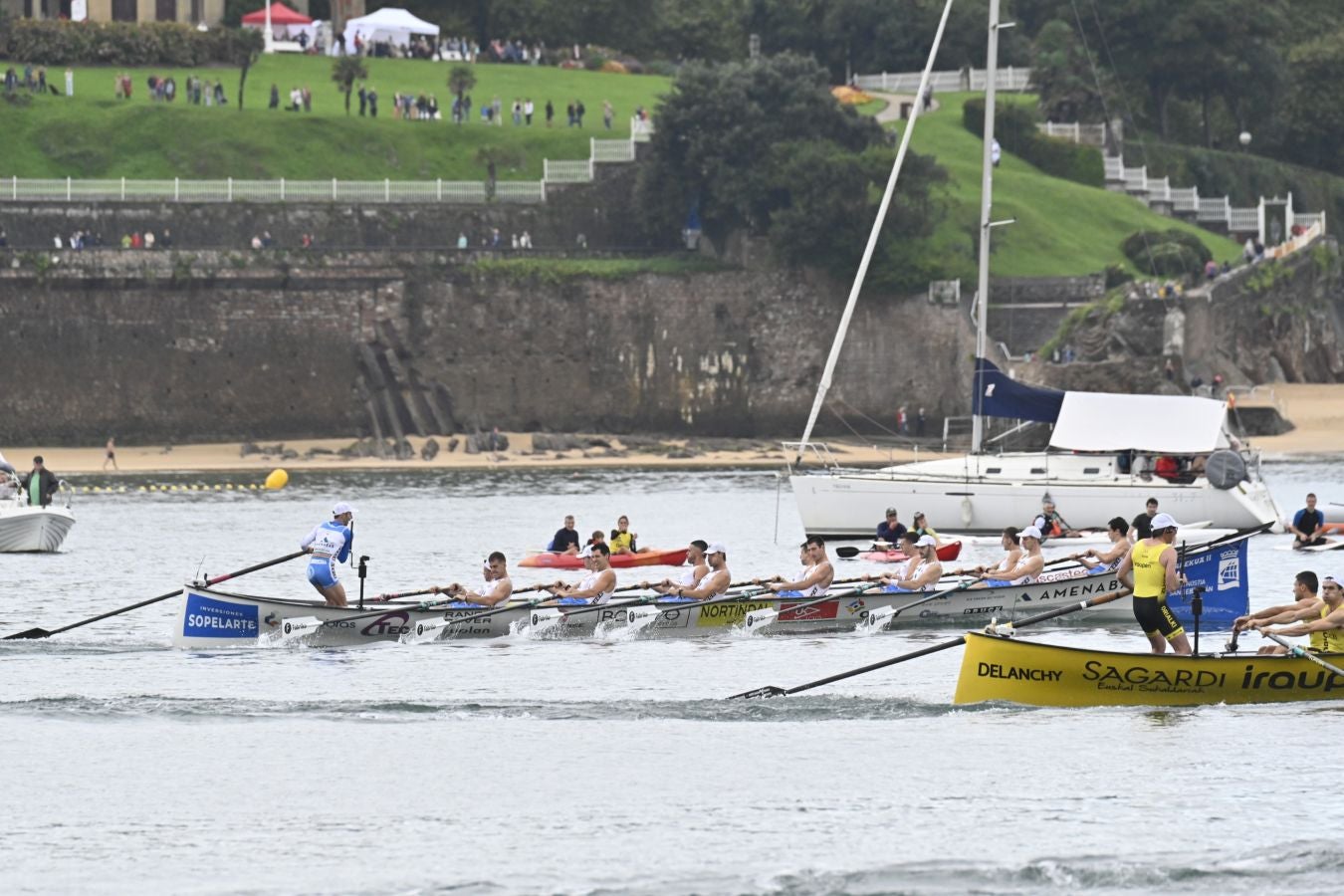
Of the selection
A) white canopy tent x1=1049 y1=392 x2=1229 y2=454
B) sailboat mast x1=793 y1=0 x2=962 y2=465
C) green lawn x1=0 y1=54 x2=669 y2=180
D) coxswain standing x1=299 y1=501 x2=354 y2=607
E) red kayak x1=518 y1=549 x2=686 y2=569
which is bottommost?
red kayak x1=518 y1=549 x2=686 y2=569

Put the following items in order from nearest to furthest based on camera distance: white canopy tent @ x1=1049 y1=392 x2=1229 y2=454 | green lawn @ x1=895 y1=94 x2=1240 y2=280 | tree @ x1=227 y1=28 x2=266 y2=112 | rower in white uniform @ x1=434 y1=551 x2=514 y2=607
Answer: rower in white uniform @ x1=434 y1=551 x2=514 y2=607 < white canopy tent @ x1=1049 y1=392 x2=1229 y2=454 < green lawn @ x1=895 y1=94 x2=1240 y2=280 < tree @ x1=227 y1=28 x2=266 y2=112

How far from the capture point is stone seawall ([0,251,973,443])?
8262 cm

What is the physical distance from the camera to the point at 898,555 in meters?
46.0

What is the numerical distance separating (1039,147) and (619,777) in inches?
3075

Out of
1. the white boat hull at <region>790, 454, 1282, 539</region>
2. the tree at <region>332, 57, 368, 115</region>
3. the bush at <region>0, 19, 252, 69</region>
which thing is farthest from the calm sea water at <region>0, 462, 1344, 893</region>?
the bush at <region>0, 19, 252, 69</region>

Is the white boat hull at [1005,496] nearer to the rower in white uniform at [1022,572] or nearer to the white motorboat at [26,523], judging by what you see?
the rower in white uniform at [1022,572]

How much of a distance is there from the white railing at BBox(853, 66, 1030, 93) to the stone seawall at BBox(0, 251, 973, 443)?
81.1 feet

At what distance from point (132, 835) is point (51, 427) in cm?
6030

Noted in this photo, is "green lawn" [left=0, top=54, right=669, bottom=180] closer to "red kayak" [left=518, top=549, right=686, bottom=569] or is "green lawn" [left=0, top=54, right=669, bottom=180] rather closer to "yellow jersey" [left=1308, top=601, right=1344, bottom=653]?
"red kayak" [left=518, top=549, right=686, bottom=569]

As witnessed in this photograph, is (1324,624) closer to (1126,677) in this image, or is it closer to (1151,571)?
(1151,571)

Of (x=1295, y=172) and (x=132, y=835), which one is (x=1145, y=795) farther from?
(x=1295, y=172)

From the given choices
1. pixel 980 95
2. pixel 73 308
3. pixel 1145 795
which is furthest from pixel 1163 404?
pixel 980 95

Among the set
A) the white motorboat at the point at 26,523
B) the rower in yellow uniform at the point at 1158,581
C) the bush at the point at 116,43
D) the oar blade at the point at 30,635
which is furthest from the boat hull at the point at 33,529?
the bush at the point at 116,43

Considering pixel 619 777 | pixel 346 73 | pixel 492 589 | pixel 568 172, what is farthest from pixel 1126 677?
pixel 346 73
